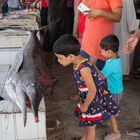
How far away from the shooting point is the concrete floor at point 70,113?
348 cm

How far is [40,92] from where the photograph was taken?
2301 millimetres

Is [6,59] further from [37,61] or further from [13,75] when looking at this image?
[13,75]

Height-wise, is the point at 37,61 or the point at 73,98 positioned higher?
the point at 37,61

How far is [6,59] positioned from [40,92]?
1.15m

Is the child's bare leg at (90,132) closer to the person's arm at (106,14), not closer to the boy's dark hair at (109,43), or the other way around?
the boy's dark hair at (109,43)

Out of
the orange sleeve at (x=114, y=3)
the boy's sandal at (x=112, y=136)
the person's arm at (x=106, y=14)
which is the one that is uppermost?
the orange sleeve at (x=114, y=3)

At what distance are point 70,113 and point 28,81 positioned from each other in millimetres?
1766

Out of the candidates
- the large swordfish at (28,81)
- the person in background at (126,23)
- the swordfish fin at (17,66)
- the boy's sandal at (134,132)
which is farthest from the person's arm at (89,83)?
the person in background at (126,23)

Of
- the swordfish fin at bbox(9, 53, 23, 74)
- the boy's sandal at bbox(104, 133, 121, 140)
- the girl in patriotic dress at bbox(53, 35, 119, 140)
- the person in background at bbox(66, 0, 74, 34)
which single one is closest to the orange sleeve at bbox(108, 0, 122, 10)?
the girl in patriotic dress at bbox(53, 35, 119, 140)

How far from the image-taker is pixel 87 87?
8.99ft

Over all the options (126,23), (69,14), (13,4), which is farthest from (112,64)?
(13,4)

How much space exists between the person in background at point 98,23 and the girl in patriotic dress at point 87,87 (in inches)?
16.1

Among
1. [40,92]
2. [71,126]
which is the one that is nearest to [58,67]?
[71,126]

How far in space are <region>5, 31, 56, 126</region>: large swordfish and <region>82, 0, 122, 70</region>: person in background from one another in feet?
1.90
